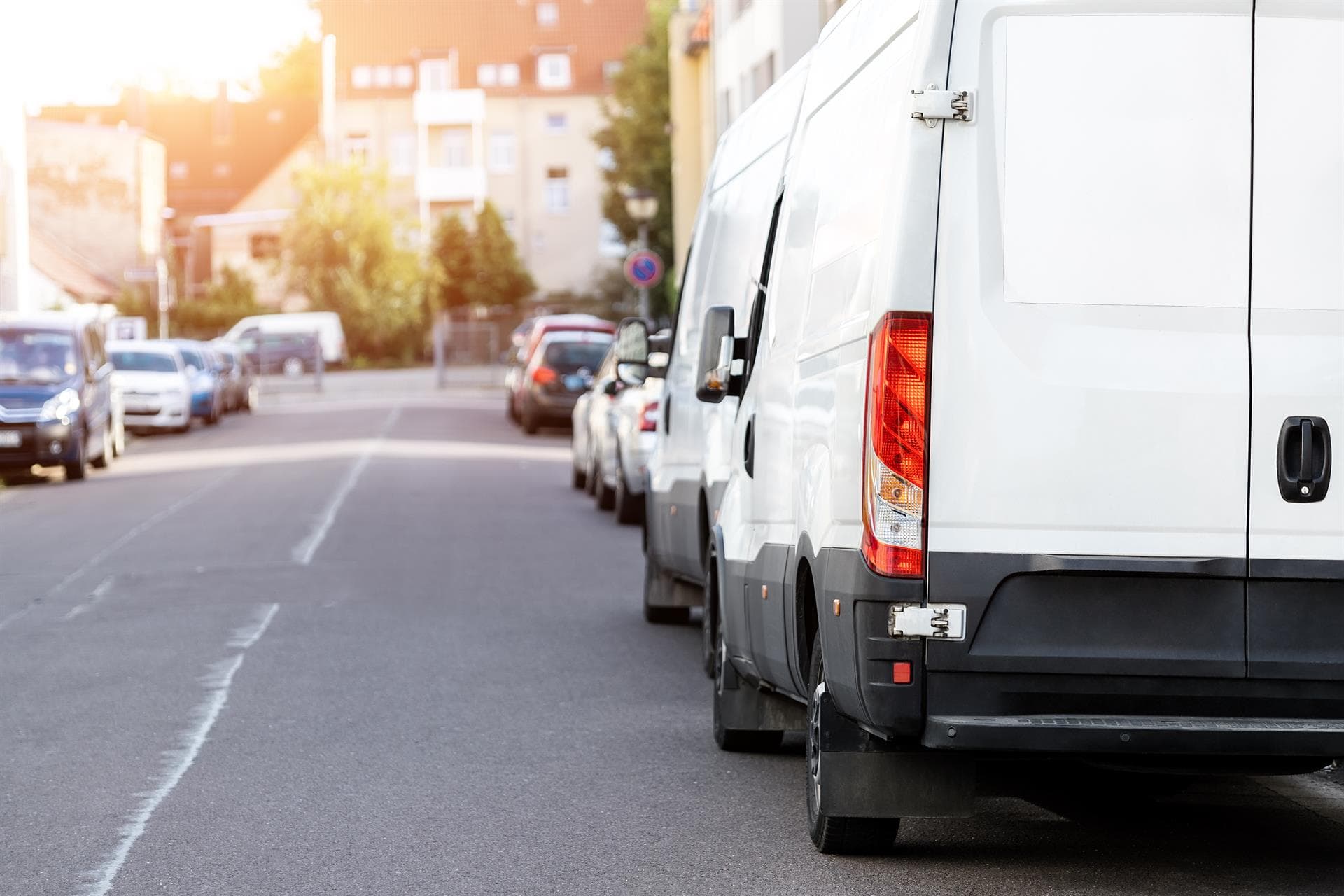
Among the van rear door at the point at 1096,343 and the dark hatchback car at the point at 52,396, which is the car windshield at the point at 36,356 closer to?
the dark hatchback car at the point at 52,396

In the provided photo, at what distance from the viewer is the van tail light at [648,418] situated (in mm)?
18281

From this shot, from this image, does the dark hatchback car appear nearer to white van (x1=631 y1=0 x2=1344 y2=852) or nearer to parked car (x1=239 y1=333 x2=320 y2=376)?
white van (x1=631 y1=0 x2=1344 y2=852)

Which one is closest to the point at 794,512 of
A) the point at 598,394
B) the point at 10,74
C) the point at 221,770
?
the point at 221,770

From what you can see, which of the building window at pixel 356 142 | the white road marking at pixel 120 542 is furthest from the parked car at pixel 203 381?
the building window at pixel 356 142

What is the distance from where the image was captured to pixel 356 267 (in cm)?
7544

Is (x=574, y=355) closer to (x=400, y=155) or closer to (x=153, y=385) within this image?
(x=153, y=385)

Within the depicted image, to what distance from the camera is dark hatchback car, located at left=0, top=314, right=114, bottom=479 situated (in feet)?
84.3

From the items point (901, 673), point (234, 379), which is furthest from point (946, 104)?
point (234, 379)

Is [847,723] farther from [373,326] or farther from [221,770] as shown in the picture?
[373,326]

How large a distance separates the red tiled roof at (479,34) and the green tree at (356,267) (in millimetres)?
18491

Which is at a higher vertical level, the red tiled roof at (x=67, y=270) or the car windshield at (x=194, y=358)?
the red tiled roof at (x=67, y=270)

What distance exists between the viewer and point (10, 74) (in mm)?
47000

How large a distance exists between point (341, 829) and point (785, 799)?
158cm

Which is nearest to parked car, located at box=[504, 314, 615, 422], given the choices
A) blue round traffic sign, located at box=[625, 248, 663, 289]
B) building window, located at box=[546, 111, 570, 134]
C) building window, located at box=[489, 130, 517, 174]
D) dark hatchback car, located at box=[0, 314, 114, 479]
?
blue round traffic sign, located at box=[625, 248, 663, 289]
